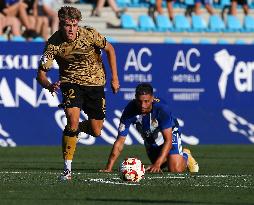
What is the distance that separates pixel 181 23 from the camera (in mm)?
27312

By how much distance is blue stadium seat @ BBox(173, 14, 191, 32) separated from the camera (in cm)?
2726

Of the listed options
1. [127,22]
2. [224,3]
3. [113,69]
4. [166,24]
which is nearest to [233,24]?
[224,3]

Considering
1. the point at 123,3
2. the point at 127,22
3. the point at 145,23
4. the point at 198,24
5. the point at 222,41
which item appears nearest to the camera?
the point at 127,22

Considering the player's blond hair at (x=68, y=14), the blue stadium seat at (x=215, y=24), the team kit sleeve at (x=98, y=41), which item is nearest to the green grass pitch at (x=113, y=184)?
the team kit sleeve at (x=98, y=41)

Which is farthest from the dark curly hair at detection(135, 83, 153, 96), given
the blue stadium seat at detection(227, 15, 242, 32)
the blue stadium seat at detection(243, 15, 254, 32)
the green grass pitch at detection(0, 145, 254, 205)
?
the blue stadium seat at detection(243, 15, 254, 32)

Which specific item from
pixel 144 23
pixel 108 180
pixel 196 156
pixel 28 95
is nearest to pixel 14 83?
pixel 28 95

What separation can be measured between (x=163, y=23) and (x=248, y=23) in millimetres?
2708

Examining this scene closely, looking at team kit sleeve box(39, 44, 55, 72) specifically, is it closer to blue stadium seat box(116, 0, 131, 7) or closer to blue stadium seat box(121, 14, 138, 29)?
blue stadium seat box(121, 14, 138, 29)

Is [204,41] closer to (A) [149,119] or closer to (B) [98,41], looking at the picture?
(A) [149,119]

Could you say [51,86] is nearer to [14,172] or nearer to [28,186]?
[28,186]

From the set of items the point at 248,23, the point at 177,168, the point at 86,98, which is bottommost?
the point at 177,168

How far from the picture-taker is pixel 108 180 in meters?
12.1

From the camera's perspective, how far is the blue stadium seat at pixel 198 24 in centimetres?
2759

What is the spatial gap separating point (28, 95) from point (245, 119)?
493 centimetres
